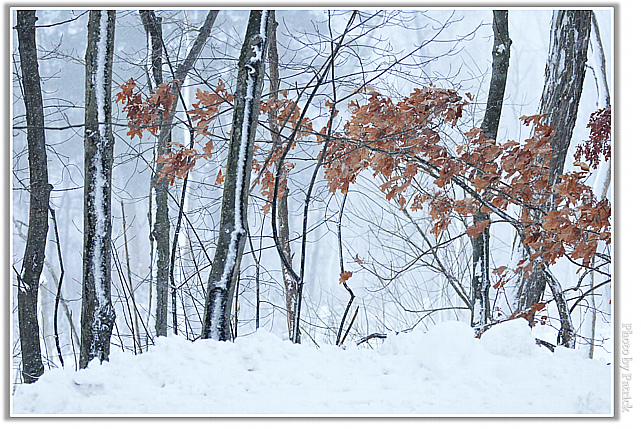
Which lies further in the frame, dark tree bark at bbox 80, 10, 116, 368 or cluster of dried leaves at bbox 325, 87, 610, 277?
cluster of dried leaves at bbox 325, 87, 610, 277

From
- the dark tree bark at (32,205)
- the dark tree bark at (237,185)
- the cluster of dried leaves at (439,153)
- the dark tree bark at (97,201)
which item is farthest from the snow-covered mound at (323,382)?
the dark tree bark at (32,205)

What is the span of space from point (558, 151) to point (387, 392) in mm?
1416

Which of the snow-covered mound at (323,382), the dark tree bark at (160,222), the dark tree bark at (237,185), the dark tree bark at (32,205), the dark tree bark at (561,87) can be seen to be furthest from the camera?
the dark tree bark at (160,222)

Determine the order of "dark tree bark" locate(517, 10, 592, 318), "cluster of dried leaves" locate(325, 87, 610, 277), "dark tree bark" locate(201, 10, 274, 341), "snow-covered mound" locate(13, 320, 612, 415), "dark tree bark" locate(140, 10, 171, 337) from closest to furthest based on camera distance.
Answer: "snow-covered mound" locate(13, 320, 612, 415), "dark tree bark" locate(201, 10, 274, 341), "cluster of dried leaves" locate(325, 87, 610, 277), "dark tree bark" locate(517, 10, 592, 318), "dark tree bark" locate(140, 10, 171, 337)

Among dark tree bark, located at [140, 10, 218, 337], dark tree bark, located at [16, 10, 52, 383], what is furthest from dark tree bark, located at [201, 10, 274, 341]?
dark tree bark, located at [16, 10, 52, 383]

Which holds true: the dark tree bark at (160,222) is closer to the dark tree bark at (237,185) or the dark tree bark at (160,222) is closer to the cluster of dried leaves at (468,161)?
the dark tree bark at (237,185)

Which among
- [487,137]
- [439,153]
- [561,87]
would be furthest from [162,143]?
[561,87]

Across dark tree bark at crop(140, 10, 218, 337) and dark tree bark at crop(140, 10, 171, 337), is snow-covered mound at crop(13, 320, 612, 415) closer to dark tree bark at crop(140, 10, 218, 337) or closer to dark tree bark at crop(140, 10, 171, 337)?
dark tree bark at crop(140, 10, 218, 337)

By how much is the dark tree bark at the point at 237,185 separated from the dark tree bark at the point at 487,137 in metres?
1.12

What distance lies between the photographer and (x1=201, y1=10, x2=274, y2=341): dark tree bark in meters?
1.57

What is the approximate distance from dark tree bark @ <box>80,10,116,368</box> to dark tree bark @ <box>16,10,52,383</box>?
14.8 inches

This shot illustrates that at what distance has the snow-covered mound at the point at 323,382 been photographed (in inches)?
50.4
